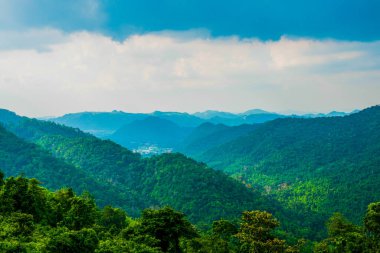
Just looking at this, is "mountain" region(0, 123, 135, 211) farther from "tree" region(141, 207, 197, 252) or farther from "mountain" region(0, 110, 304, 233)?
"tree" region(141, 207, 197, 252)

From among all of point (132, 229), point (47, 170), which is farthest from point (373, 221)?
point (47, 170)

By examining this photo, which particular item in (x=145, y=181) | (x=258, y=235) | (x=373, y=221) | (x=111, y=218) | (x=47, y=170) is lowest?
(x=258, y=235)

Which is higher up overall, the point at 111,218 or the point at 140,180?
the point at 140,180

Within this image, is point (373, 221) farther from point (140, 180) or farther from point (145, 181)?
point (140, 180)

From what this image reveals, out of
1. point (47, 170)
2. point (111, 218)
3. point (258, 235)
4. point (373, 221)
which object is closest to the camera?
point (258, 235)

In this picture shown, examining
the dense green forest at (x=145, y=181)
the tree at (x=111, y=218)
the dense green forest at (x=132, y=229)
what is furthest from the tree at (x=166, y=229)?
the dense green forest at (x=145, y=181)

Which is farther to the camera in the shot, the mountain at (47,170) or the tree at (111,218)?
the mountain at (47,170)

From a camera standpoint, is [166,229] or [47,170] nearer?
[166,229]

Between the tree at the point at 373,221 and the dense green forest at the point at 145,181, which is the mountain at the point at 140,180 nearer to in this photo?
the dense green forest at the point at 145,181

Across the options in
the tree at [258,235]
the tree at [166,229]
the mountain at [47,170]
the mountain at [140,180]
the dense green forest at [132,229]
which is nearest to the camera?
the dense green forest at [132,229]
